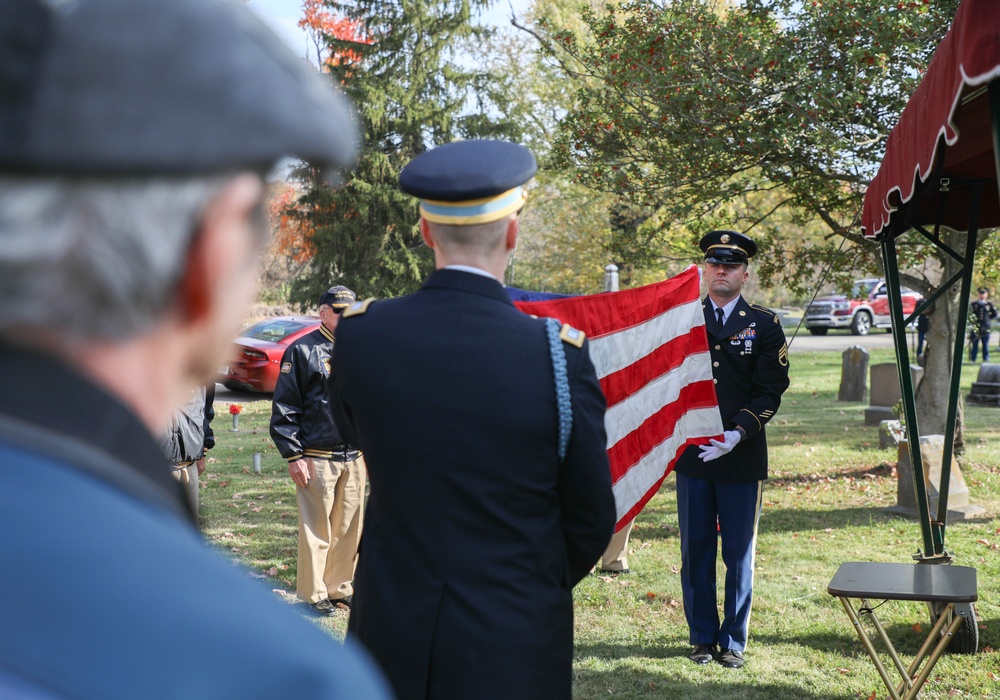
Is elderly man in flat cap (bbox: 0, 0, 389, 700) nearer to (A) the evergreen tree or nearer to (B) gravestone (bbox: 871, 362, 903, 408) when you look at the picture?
(B) gravestone (bbox: 871, 362, 903, 408)

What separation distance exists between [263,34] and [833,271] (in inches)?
409

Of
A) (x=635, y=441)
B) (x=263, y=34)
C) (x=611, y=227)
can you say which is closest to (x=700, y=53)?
(x=635, y=441)

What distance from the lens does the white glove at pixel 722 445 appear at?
5109mm

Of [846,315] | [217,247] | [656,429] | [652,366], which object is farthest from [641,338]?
[846,315]

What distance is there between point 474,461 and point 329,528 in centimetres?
440

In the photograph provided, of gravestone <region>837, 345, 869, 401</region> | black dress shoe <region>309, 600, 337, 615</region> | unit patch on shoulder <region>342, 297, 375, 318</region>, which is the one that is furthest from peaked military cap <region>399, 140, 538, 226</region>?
gravestone <region>837, 345, 869, 401</region>

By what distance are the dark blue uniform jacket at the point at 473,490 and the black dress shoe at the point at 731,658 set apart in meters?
3.04

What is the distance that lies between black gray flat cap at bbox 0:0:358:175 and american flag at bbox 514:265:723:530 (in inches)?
157

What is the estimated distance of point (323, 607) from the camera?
639 centimetres

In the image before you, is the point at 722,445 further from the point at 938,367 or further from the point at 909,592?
the point at 938,367

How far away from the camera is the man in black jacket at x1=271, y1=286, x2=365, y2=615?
6.26 metres

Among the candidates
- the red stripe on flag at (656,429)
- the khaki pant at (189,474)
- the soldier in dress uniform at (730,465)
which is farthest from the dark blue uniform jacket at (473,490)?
the khaki pant at (189,474)

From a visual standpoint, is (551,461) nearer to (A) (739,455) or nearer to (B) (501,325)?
(B) (501,325)

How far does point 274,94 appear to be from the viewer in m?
0.72
